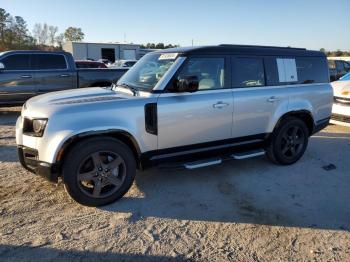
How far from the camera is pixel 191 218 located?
13.3ft

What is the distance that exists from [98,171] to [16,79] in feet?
22.7

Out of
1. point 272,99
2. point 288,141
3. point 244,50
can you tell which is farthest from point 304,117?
point 244,50

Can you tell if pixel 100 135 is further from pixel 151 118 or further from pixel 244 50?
pixel 244 50

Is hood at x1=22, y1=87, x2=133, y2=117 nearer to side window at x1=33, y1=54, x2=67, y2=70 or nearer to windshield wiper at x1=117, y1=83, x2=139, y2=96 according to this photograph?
windshield wiper at x1=117, y1=83, x2=139, y2=96

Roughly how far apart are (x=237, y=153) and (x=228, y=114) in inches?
28.5

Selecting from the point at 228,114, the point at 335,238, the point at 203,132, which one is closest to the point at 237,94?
the point at 228,114

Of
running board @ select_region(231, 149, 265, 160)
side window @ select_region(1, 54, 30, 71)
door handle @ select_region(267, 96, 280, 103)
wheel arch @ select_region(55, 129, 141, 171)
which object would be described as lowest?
running board @ select_region(231, 149, 265, 160)

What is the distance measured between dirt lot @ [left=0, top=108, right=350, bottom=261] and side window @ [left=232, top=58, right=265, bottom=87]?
1.46 metres

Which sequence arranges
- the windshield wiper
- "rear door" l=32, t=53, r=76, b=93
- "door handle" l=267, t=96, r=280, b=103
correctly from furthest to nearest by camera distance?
"rear door" l=32, t=53, r=76, b=93
"door handle" l=267, t=96, r=280, b=103
the windshield wiper

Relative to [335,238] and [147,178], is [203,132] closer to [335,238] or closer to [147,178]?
[147,178]

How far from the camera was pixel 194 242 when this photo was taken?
355 cm

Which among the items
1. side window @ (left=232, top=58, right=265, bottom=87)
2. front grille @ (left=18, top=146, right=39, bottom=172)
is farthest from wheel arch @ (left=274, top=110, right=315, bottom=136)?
front grille @ (left=18, top=146, right=39, bottom=172)

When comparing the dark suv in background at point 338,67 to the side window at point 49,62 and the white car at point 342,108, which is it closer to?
the white car at point 342,108

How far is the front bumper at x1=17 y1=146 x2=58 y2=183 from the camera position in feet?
12.8
